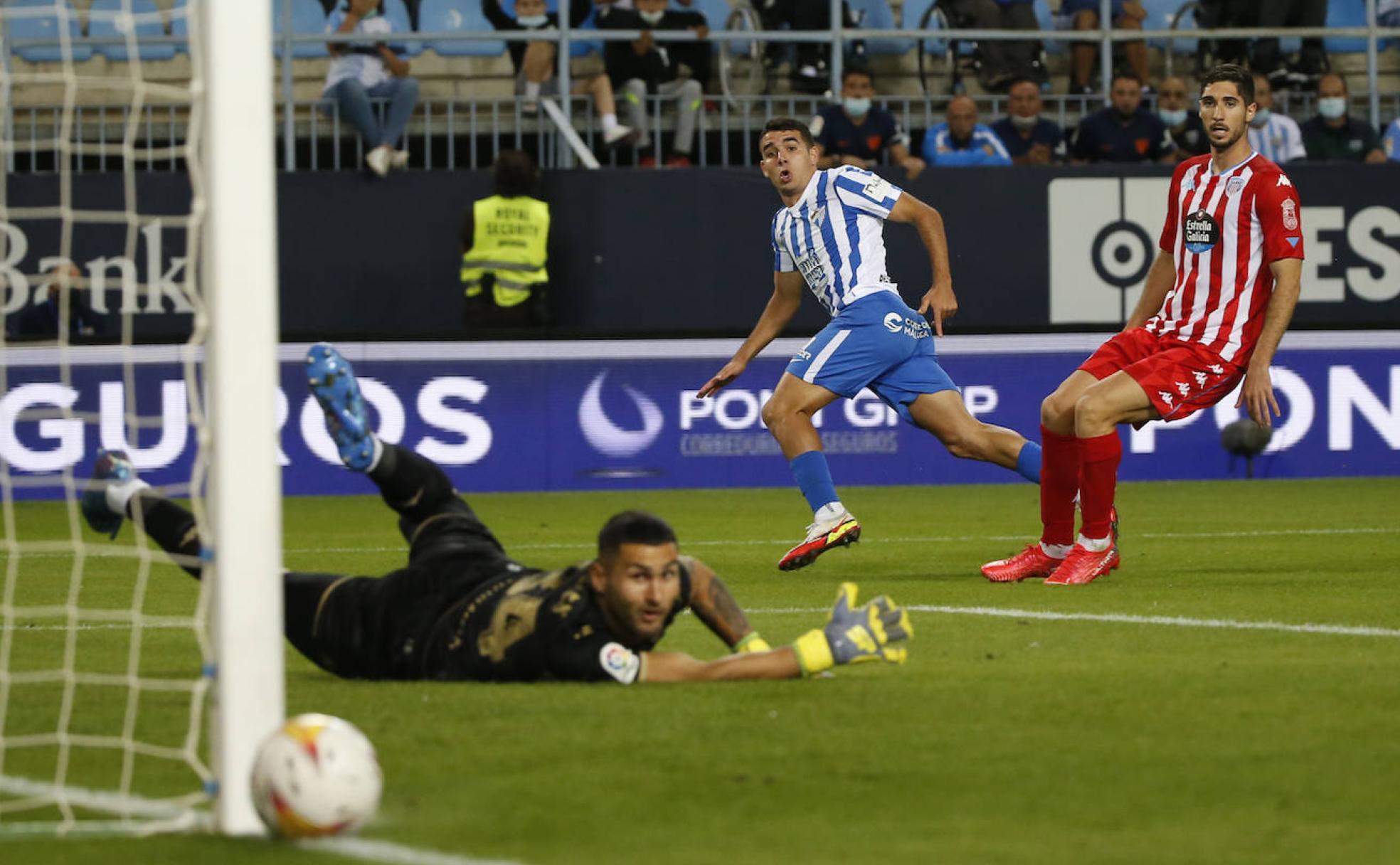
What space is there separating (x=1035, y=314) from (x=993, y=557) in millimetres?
6133

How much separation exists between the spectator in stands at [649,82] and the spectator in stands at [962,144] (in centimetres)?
181

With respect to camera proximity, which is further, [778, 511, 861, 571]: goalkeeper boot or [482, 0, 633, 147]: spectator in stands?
[482, 0, 633, 147]: spectator in stands

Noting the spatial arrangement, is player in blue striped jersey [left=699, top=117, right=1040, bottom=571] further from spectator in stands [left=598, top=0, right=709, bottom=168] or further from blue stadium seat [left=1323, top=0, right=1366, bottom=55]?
blue stadium seat [left=1323, top=0, right=1366, bottom=55]

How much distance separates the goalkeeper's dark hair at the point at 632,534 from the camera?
5.28 metres

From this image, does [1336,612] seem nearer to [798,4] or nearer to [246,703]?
[246,703]

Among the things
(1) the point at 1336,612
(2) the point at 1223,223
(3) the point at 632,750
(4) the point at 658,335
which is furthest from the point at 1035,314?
(3) the point at 632,750

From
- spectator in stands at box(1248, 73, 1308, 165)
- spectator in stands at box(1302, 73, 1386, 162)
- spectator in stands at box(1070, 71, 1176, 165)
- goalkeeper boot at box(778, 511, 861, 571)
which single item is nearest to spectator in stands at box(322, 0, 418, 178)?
spectator in stands at box(1070, 71, 1176, 165)

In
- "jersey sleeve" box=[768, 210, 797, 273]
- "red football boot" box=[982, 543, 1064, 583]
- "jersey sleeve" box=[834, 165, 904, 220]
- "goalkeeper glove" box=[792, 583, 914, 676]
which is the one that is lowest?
"red football boot" box=[982, 543, 1064, 583]

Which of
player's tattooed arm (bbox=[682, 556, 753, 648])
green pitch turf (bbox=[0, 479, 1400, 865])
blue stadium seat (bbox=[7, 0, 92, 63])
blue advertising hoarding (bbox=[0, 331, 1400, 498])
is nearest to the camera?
green pitch turf (bbox=[0, 479, 1400, 865])

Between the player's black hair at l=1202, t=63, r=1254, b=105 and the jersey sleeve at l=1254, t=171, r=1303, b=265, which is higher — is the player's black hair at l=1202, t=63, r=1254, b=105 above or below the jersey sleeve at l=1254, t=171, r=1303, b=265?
above

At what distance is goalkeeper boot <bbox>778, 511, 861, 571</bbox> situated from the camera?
923 cm

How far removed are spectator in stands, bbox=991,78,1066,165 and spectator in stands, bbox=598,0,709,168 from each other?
2371 mm

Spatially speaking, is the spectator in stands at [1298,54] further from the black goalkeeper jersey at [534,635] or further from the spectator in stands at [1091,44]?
the black goalkeeper jersey at [534,635]

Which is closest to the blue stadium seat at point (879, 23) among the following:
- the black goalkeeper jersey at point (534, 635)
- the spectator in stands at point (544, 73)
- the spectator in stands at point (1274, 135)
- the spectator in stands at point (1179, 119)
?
the spectator in stands at point (1179, 119)
